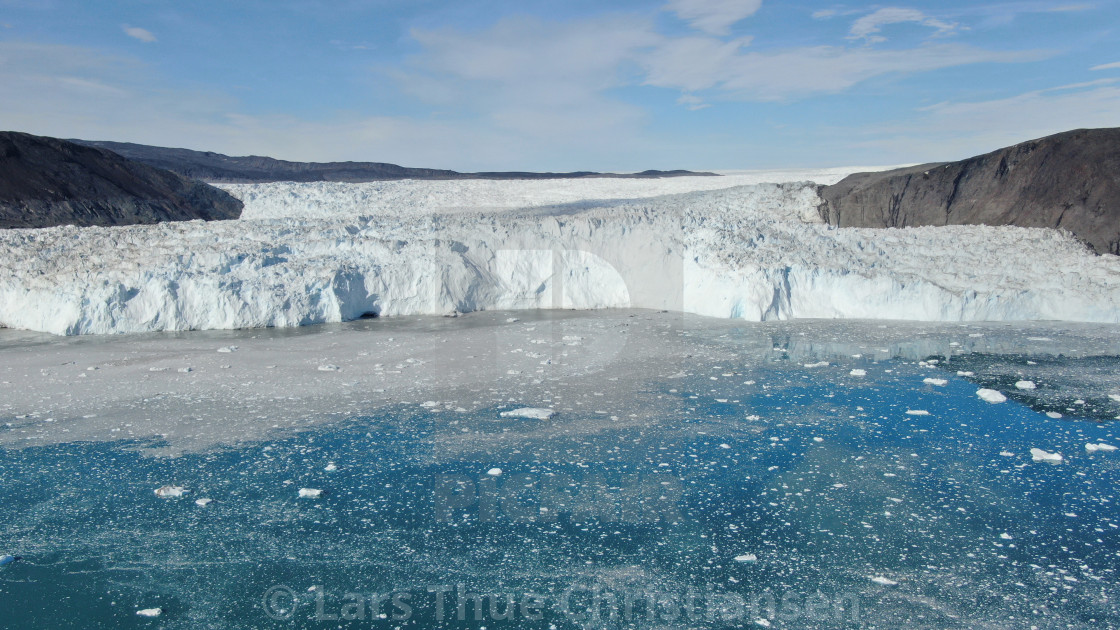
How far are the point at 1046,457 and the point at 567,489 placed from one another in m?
3.17

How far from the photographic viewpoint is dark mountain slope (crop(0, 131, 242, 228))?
530 inches

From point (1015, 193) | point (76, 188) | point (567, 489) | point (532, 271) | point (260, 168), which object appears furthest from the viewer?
point (260, 168)

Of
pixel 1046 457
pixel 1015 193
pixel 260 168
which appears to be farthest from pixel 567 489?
pixel 260 168

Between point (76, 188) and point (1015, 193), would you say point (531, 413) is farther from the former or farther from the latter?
point (76, 188)

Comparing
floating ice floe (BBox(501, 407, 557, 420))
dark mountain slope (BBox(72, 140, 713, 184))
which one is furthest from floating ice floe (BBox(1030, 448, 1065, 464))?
dark mountain slope (BBox(72, 140, 713, 184))

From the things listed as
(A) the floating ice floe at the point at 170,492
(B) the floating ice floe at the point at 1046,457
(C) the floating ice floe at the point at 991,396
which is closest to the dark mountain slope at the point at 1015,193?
(C) the floating ice floe at the point at 991,396

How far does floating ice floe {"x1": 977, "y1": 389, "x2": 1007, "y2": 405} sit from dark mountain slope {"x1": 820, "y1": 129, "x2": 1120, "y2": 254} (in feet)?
19.6

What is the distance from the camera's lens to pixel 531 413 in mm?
5633

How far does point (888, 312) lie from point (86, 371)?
9.08m

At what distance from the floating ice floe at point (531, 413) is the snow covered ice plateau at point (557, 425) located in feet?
0.16

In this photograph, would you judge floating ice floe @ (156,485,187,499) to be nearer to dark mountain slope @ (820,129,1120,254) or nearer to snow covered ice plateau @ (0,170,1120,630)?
snow covered ice plateau @ (0,170,1120,630)

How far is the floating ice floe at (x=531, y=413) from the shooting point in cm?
558

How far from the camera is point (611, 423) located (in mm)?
5434

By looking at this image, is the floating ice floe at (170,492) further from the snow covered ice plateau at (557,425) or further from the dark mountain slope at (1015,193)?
the dark mountain slope at (1015,193)
